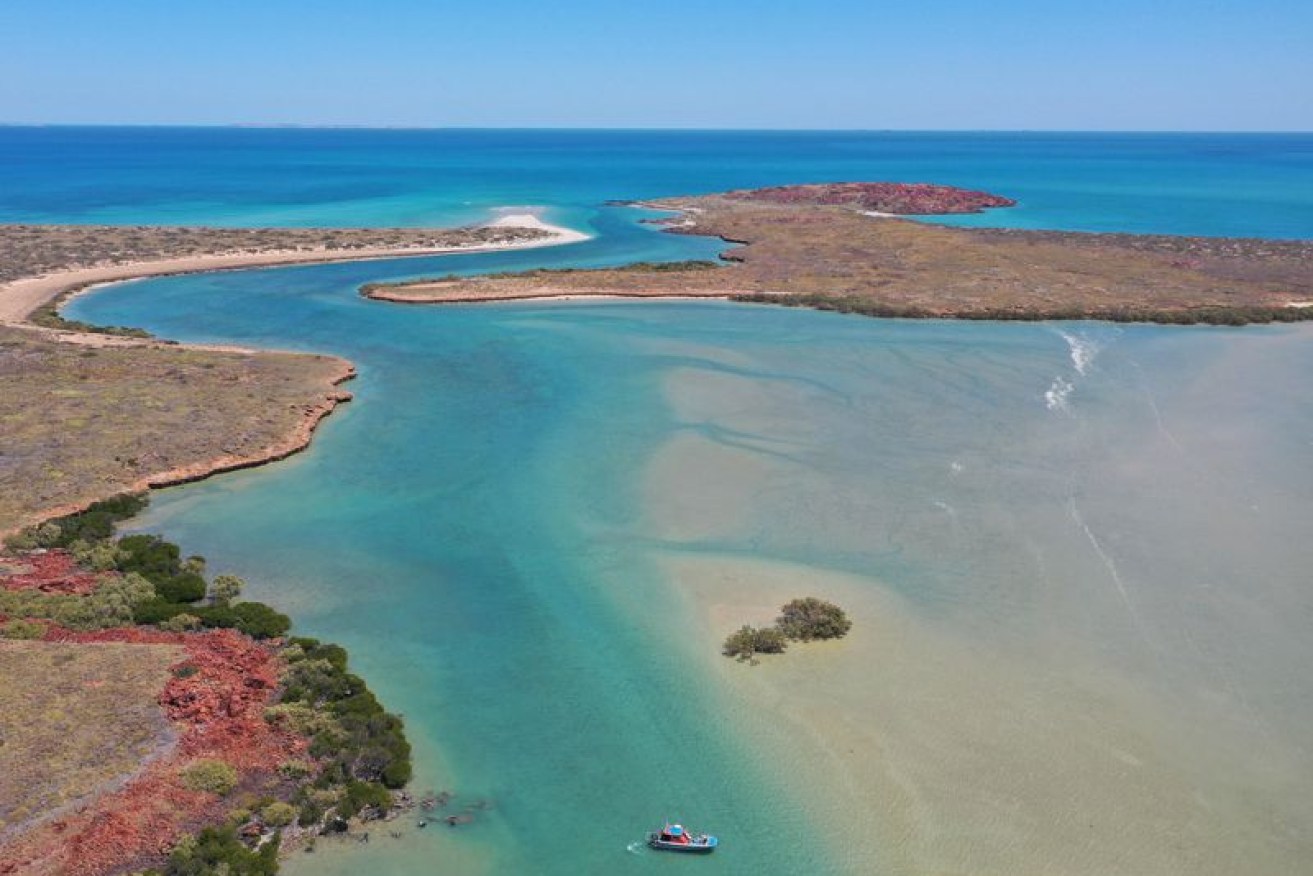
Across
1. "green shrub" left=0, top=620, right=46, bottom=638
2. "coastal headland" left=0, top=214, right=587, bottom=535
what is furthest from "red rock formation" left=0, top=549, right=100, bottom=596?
"green shrub" left=0, top=620, right=46, bottom=638

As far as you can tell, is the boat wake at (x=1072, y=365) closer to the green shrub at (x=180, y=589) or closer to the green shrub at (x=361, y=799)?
the green shrub at (x=361, y=799)

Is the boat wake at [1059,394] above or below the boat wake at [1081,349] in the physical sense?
below

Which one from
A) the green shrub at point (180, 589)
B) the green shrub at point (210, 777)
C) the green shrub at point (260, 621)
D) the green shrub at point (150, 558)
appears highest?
the green shrub at point (150, 558)

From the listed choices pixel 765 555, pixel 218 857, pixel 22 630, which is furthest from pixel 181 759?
pixel 765 555

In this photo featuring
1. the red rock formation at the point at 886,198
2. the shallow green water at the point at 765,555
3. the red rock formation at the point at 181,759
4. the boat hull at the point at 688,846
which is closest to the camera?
the red rock formation at the point at 181,759

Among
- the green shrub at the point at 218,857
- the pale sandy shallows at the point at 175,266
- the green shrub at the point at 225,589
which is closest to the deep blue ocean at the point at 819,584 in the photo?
the green shrub at the point at 218,857

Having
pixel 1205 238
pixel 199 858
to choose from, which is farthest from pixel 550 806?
pixel 1205 238
